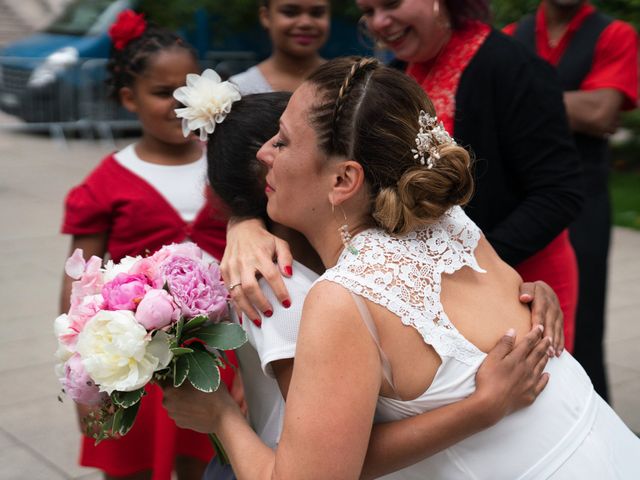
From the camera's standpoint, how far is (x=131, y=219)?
328 centimetres

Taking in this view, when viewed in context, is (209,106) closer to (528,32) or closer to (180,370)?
(180,370)

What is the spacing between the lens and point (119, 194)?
3295mm

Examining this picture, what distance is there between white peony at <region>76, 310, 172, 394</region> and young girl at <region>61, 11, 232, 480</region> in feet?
3.27

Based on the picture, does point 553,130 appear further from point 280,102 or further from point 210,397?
point 210,397

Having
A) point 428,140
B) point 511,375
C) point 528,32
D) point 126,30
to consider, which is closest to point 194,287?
point 428,140

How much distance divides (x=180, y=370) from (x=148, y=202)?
139 cm

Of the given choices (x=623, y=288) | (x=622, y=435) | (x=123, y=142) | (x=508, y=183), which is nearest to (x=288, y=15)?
(x=508, y=183)

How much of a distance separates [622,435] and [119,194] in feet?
6.15

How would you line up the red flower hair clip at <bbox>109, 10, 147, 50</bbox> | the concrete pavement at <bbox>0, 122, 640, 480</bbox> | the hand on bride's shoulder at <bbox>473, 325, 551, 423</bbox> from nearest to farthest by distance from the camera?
the hand on bride's shoulder at <bbox>473, 325, 551, 423</bbox>
the red flower hair clip at <bbox>109, 10, 147, 50</bbox>
the concrete pavement at <bbox>0, 122, 640, 480</bbox>

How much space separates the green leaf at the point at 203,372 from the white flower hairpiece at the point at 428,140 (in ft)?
1.99


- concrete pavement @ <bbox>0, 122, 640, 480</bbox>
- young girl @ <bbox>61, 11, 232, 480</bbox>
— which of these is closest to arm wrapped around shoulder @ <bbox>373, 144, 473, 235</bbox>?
young girl @ <bbox>61, 11, 232, 480</bbox>

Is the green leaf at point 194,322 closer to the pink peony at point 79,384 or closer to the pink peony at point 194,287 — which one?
the pink peony at point 194,287

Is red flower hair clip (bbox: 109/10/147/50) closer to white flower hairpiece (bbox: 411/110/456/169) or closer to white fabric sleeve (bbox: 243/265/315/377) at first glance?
white fabric sleeve (bbox: 243/265/315/377)

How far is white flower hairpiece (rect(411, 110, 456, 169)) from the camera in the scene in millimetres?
1969
